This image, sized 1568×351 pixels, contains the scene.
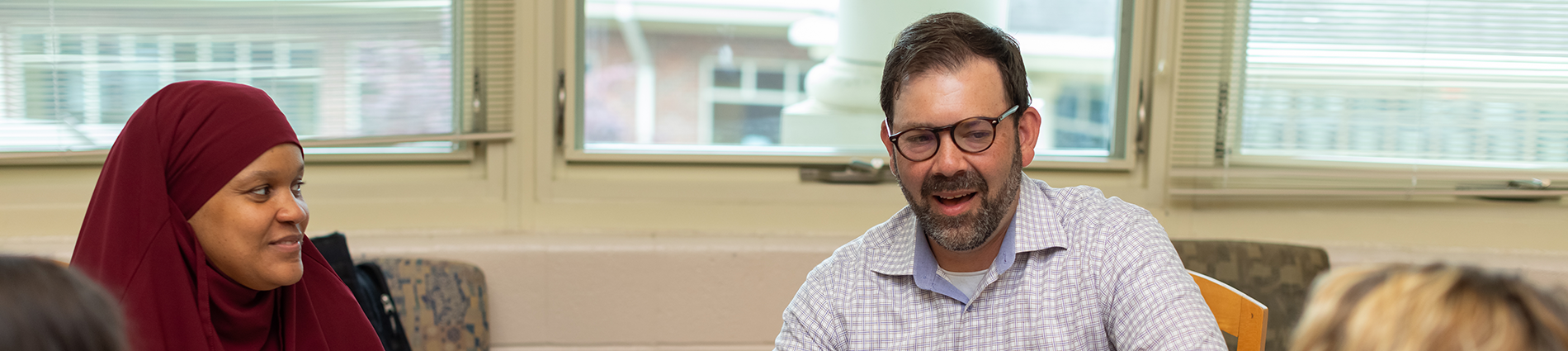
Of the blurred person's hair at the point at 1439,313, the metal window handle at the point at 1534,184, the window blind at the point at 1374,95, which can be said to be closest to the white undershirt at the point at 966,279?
the blurred person's hair at the point at 1439,313

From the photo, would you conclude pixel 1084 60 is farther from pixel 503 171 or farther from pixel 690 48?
pixel 503 171

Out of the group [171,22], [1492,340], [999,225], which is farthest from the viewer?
[171,22]

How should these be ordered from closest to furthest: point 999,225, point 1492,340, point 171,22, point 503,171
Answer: point 1492,340
point 999,225
point 171,22
point 503,171

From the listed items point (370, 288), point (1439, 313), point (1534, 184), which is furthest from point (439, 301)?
point (1534, 184)

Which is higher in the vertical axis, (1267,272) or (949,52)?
(949,52)

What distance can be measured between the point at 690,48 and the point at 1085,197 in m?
1.27

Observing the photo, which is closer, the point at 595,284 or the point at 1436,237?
the point at 595,284

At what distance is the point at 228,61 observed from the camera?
2.13 m

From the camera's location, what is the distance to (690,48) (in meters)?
2.48

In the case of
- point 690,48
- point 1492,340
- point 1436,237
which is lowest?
point 1436,237

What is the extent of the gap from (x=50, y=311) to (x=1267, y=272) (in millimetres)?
2105

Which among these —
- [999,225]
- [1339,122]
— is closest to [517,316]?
[999,225]

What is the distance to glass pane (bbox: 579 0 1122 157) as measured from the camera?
2.46 m

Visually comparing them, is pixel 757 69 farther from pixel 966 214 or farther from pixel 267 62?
pixel 966 214
